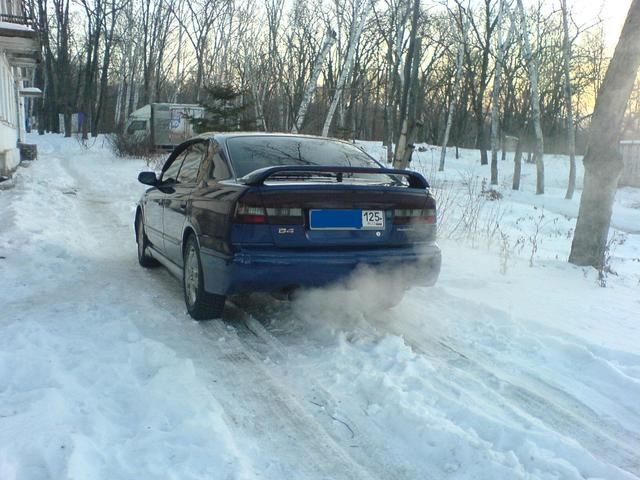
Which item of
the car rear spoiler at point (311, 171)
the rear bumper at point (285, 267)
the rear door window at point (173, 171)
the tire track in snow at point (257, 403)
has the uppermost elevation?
the car rear spoiler at point (311, 171)

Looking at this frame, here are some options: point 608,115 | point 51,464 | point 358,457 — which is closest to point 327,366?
point 358,457

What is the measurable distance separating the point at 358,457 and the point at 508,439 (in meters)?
0.75

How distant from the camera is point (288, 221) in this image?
3.86 meters

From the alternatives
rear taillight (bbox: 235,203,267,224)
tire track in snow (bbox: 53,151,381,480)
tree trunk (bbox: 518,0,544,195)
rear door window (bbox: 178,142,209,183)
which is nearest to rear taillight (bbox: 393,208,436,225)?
rear taillight (bbox: 235,203,267,224)

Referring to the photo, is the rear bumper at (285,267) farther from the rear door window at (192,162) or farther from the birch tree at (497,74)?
the birch tree at (497,74)

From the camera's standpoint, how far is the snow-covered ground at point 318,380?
8.40 ft

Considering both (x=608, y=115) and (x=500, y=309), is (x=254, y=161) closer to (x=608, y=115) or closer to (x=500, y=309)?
(x=500, y=309)

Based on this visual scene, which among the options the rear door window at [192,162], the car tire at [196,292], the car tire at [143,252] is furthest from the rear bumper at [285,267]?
the car tire at [143,252]

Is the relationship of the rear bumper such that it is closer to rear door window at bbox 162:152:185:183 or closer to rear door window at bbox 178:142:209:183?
rear door window at bbox 178:142:209:183

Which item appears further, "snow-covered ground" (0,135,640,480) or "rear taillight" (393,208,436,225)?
"rear taillight" (393,208,436,225)

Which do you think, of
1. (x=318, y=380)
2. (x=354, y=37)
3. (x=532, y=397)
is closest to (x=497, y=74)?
(x=354, y=37)

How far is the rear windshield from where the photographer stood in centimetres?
452

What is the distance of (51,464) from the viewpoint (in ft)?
7.70

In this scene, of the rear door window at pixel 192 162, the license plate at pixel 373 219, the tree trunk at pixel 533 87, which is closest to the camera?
the license plate at pixel 373 219
